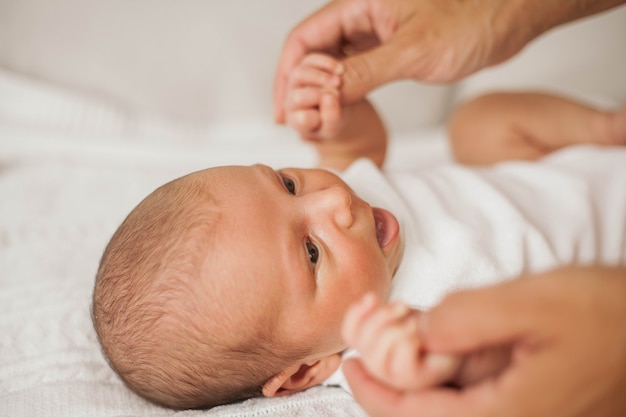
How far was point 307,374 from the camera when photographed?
1016 millimetres

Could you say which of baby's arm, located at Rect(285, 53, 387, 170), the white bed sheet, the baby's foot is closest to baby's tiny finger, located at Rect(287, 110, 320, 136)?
baby's arm, located at Rect(285, 53, 387, 170)

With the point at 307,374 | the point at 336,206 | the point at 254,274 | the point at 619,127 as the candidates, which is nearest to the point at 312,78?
the point at 336,206

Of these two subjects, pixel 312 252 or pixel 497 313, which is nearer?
pixel 497 313

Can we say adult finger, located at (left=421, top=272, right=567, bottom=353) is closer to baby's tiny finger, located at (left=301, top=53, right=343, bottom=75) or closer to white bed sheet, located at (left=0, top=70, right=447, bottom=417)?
white bed sheet, located at (left=0, top=70, right=447, bottom=417)

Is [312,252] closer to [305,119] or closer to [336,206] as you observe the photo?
[336,206]

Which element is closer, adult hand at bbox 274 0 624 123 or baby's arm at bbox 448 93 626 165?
adult hand at bbox 274 0 624 123

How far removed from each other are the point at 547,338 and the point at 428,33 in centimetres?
83

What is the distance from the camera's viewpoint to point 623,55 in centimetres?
171

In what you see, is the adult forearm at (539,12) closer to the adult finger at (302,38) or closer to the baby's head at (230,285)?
the adult finger at (302,38)

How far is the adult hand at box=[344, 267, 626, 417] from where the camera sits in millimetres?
535

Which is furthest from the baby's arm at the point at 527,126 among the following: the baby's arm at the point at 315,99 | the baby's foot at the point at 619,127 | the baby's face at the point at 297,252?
the baby's face at the point at 297,252

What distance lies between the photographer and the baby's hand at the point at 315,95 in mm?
1121

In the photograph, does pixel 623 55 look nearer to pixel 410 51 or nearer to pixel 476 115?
pixel 476 115

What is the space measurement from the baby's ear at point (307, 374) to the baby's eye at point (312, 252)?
0.58 ft
